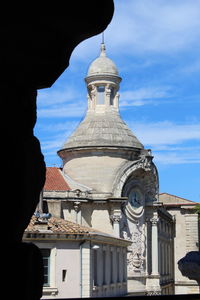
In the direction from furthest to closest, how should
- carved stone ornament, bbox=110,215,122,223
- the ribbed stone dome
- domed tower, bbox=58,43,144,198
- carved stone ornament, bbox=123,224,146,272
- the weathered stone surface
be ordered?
the ribbed stone dome → domed tower, bbox=58,43,144,198 → carved stone ornament, bbox=123,224,146,272 → carved stone ornament, bbox=110,215,122,223 → the weathered stone surface

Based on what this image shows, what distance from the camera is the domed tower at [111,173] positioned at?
4728 centimetres

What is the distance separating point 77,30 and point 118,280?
1252 inches

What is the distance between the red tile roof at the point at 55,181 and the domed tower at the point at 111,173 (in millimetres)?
585

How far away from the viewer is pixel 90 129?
2031 inches

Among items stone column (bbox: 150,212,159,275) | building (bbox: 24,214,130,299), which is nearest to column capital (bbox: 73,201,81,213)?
stone column (bbox: 150,212,159,275)

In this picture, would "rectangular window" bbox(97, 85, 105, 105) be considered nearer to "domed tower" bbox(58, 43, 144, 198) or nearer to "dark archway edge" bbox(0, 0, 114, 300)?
"domed tower" bbox(58, 43, 144, 198)

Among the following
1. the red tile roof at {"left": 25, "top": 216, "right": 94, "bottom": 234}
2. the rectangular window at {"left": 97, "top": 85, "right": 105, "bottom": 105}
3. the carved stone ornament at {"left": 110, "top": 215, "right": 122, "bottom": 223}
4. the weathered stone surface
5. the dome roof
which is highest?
the dome roof

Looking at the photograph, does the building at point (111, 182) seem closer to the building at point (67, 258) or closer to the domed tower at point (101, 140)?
the domed tower at point (101, 140)

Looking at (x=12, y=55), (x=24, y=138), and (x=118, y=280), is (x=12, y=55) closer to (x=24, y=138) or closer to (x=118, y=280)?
(x=24, y=138)

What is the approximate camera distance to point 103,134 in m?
50.9

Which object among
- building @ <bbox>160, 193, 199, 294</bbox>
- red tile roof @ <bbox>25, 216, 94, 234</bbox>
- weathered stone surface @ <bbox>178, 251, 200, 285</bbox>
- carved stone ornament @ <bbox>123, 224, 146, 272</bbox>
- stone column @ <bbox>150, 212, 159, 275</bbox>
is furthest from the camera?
building @ <bbox>160, 193, 199, 294</bbox>

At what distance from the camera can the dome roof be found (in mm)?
52812

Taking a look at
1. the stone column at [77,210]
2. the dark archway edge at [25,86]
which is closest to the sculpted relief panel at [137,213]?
the stone column at [77,210]

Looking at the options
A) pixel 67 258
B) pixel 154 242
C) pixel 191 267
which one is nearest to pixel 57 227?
pixel 67 258
